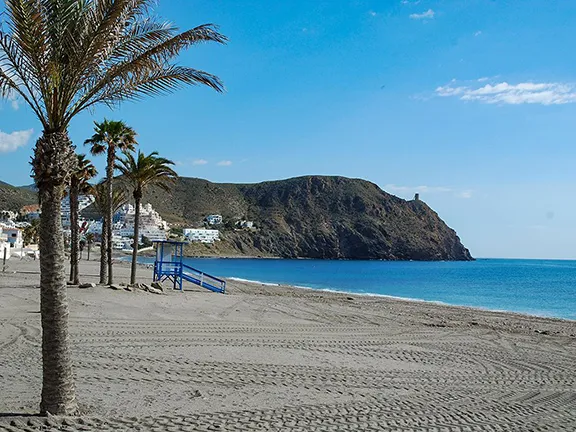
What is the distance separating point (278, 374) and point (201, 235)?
507 feet

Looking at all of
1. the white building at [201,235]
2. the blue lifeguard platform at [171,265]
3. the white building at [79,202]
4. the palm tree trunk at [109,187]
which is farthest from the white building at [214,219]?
the palm tree trunk at [109,187]

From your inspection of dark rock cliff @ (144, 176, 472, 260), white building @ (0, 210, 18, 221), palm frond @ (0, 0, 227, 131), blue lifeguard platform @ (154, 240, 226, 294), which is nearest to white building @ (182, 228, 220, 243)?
dark rock cliff @ (144, 176, 472, 260)

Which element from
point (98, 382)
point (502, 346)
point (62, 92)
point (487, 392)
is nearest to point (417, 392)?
point (487, 392)

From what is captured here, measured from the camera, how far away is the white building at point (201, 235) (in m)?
160

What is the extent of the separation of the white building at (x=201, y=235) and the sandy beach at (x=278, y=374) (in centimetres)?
14014

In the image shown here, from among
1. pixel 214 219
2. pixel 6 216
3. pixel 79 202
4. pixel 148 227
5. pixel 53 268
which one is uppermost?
pixel 214 219

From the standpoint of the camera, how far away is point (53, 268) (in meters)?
6.31

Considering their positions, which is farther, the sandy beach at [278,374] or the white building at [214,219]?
the white building at [214,219]

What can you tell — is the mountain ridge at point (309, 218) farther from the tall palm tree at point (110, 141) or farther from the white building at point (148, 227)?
the tall palm tree at point (110, 141)

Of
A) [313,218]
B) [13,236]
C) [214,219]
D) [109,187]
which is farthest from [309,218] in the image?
[109,187]

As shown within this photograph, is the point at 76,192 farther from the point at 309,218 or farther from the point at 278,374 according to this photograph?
the point at 309,218

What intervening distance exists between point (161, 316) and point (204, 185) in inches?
7139

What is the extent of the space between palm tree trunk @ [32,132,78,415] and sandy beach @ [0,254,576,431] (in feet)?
1.19

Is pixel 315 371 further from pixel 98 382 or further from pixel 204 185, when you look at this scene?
pixel 204 185
